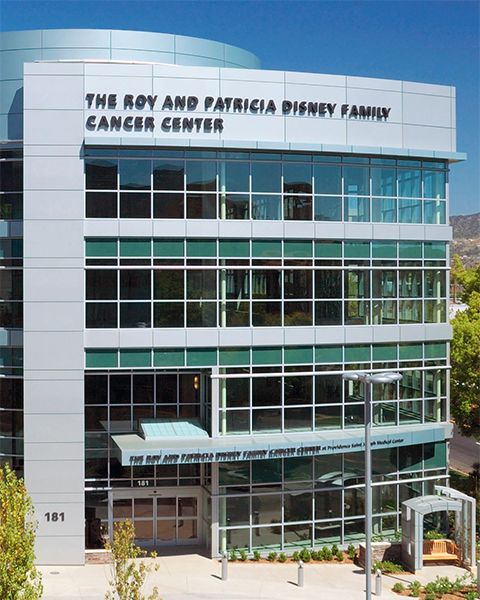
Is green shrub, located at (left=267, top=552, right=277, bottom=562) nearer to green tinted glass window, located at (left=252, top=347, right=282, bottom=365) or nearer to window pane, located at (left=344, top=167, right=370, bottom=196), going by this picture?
green tinted glass window, located at (left=252, top=347, right=282, bottom=365)

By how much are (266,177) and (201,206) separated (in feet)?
7.79

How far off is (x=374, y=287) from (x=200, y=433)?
25.2ft

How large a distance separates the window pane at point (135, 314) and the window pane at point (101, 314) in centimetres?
26

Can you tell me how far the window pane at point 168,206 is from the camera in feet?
97.3

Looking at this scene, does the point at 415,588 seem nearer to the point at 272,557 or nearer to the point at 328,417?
the point at 272,557

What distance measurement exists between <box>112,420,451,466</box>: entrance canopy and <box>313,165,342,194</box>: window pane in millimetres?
8043

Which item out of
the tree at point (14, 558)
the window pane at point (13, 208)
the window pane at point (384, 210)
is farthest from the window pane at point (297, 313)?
the tree at point (14, 558)

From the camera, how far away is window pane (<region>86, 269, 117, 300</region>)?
1162 inches

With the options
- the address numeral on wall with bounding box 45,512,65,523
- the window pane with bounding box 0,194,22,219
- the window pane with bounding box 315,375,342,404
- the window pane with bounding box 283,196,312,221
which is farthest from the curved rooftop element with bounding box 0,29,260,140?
the address numeral on wall with bounding box 45,512,65,523

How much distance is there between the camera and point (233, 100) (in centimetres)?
3005

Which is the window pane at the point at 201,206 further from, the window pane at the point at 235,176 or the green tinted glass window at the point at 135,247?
the green tinted glass window at the point at 135,247

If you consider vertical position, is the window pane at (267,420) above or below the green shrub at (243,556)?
above

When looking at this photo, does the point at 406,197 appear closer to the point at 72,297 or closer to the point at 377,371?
the point at 377,371

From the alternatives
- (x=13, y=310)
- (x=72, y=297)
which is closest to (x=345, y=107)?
(x=72, y=297)
